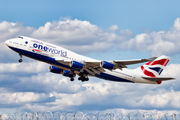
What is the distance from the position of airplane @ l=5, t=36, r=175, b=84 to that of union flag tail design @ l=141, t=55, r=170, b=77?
54.8 inches

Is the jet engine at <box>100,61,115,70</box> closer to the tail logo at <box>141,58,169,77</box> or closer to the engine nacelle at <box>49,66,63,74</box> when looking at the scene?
the engine nacelle at <box>49,66,63,74</box>

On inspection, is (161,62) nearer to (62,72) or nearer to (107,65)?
(107,65)

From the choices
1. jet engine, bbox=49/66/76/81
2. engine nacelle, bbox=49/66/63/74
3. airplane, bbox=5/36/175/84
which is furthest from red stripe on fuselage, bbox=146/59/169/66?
engine nacelle, bbox=49/66/63/74

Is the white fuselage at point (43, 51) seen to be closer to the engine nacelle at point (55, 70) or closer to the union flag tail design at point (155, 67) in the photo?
the engine nacelle at point (55, 70)

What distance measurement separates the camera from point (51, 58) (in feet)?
154

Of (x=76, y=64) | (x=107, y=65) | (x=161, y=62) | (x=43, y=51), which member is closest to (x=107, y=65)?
(x=107, y=65)

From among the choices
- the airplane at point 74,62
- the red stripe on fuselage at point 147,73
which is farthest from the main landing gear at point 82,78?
the red stripe on fuselage at point 147,73

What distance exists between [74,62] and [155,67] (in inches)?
938

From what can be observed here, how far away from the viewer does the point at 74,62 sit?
47.9 metres

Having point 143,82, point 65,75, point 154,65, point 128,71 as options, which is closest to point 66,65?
point 65,75

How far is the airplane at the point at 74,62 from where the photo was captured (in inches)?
1810

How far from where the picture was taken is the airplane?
45969 mm

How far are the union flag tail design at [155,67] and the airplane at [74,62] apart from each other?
4.57 feet

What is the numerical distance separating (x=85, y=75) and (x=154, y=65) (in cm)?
1846
